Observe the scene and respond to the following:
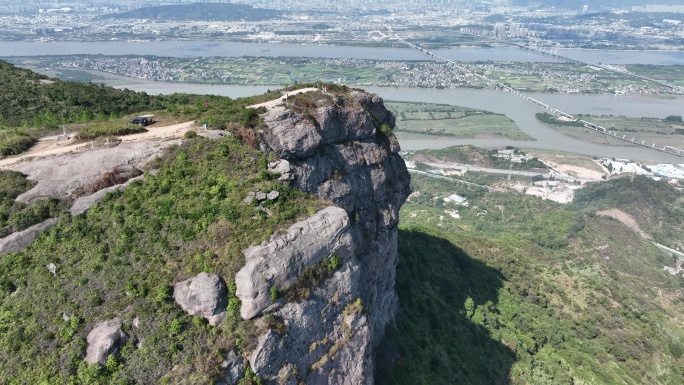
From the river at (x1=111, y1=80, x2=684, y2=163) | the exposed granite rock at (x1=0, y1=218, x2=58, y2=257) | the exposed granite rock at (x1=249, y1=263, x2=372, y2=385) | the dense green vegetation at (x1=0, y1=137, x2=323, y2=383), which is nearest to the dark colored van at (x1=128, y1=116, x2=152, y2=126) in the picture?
the dense green vegetation at (x1=0, y1=137, x2=323, y2=383)

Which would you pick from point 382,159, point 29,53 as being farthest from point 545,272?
point 29,53

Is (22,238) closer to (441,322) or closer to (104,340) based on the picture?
(104,340)

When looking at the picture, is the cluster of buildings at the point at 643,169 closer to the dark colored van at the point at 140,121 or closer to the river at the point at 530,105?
the river at the point at 530,105

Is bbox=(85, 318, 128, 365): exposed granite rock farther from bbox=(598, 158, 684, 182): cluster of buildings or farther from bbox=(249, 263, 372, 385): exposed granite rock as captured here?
bbox=(598, 158, 684, 182): cluster of buildings

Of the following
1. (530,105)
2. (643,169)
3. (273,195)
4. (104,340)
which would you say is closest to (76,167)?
(273,195)

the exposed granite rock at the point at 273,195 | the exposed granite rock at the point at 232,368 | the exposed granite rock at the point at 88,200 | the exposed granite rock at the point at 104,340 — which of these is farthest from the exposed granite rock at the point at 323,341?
the exposed granite rock at the point at 88,200

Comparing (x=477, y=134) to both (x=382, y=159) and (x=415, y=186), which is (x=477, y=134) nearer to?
(x=415, y=186)
